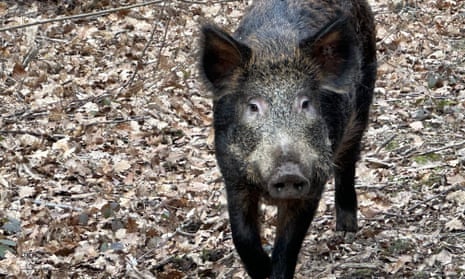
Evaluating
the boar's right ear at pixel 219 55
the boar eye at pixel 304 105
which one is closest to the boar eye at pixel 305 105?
the boar eye at pixel 304 105

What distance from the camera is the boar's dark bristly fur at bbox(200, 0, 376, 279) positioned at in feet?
15.1

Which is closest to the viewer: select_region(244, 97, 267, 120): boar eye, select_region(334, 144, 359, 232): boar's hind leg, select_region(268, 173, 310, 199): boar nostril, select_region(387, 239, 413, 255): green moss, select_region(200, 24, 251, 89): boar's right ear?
select_region(268, 173, 310, 199): boar nostril

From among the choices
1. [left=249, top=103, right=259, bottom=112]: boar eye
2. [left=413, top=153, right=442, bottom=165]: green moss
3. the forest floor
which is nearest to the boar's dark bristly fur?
[left=249, top=103, right=259, bottom=112]: boar eye

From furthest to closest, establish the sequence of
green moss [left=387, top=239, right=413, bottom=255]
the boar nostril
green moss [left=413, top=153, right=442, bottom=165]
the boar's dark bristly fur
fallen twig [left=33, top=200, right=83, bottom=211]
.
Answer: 1. green moss [left=413, top=153, right=442, bottom=165]
2. fallen twig [left=33, top=200, right=83, bottom=211]
3. green moss [left=387, top=239, right=413, bottom=255]
4. the boar's dark bristly fur
5. the boar nostril

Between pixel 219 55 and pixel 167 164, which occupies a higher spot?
pixel 219 55

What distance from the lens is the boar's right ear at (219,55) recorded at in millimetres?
4992

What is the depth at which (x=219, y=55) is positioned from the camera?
513 cm

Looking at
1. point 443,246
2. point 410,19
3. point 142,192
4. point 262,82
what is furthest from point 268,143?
point 410,19

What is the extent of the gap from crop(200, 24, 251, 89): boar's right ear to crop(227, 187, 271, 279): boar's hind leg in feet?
2.46

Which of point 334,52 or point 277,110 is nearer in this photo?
point 277,110

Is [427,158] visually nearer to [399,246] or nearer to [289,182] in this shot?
[399,246]

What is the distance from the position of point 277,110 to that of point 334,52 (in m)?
0.85

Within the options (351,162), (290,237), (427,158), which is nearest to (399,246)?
(351,162)

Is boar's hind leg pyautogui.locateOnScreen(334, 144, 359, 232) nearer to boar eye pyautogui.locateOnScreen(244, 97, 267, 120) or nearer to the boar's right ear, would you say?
the boar's right ear
